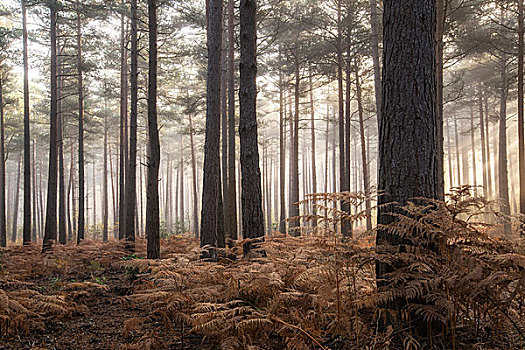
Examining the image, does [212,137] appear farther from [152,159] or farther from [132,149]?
[132,149]

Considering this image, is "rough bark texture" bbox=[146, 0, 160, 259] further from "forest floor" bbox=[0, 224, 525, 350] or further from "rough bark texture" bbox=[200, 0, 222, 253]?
"forest floor" bbox=[0, 224, 525, 350]

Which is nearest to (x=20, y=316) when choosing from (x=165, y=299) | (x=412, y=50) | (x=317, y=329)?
(x=165, y=299)

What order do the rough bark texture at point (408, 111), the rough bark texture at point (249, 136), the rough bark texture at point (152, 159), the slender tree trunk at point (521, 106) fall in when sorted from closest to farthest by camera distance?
the rough bark texture at point (408, 111)
the rough bark texture at point (249, 136)
the rough bark texture at point (152, 159)
the slender tree trunk at point (521, 106)

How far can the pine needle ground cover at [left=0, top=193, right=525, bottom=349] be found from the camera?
2.82 metres

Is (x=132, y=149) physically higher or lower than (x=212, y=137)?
higher

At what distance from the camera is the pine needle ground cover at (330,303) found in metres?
2.82

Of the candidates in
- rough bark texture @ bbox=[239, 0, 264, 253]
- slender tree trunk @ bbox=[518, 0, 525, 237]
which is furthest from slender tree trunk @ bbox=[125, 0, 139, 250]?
slender tree trunk @ bbox=[518, 0, 525, 237]

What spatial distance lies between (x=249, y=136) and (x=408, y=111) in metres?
4.08

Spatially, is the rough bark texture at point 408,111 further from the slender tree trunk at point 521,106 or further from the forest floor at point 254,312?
the slender tree trunk at point 521,106

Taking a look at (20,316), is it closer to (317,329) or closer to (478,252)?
(317,329)

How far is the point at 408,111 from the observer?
3467 mm

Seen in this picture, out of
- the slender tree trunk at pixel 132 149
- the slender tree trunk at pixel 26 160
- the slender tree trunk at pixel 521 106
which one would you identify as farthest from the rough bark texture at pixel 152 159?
the slender tree trunk at pixel 521 106

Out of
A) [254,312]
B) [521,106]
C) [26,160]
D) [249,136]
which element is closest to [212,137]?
[249,136]

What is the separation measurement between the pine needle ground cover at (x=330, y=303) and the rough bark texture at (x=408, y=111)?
27 centimetres
